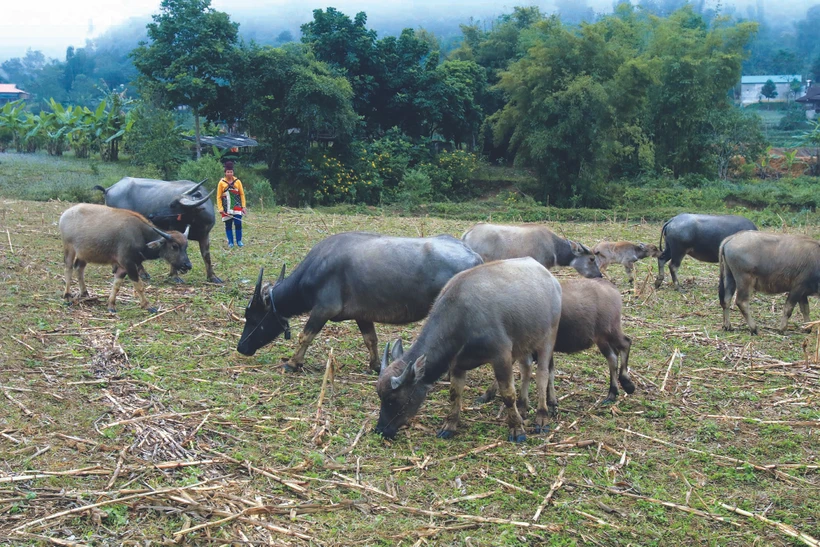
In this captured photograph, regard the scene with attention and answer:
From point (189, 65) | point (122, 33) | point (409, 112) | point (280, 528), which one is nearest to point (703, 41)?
point (409, 112)

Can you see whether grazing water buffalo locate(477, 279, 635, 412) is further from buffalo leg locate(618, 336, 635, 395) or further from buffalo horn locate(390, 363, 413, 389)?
buffalo horn locate(390, 363, 413, 389)

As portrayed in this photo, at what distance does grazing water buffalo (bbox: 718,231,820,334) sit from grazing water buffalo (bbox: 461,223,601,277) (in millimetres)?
1879

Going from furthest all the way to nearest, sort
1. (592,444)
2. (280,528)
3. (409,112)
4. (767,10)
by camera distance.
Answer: (767,10)
(409,112)
(592,444)
(280,528)

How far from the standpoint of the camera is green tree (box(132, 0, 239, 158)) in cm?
2430

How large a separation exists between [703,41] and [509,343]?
29547mm

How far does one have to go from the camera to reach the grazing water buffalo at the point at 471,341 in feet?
17.4

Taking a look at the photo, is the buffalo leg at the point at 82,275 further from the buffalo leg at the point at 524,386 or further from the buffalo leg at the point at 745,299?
the buffalo leg at the point at 745,299

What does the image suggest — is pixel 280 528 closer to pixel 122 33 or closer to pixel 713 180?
pixel 713 180

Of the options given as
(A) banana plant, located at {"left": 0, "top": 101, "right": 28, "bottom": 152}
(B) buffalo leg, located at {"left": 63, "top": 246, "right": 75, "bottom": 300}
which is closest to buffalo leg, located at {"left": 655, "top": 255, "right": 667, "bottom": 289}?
(B) buffalo leg, located at {"left": 63, "top": 246, "right": 75, "bottom": 300}

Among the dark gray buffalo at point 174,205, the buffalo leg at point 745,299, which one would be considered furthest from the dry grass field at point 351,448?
the dark gray buffalo at point 174,205

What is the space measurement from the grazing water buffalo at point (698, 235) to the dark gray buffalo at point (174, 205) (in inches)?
263

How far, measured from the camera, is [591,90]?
24562 millimetres

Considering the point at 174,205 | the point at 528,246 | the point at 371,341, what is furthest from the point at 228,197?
the point at 371,341

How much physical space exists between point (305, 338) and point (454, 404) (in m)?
1.80
